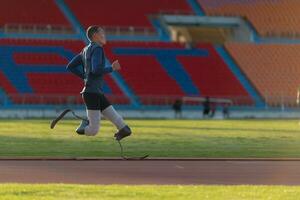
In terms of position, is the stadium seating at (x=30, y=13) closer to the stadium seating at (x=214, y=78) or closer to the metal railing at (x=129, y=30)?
the metal railing at (x=129, y=30)

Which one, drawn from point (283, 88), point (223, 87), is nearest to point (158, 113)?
point (223, 87)

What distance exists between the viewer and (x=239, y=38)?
5456 centimetres

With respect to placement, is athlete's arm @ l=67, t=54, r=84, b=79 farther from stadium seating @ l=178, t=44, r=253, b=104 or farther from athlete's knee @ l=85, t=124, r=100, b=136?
stadium seating @ l=178, t=44, r=253, b=104

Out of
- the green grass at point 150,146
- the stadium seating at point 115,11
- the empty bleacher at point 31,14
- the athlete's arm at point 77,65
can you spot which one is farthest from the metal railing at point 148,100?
the athlete's arm at point 77,65

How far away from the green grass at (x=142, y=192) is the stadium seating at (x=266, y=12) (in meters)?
44.1

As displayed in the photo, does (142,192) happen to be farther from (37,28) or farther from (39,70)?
(37,28)

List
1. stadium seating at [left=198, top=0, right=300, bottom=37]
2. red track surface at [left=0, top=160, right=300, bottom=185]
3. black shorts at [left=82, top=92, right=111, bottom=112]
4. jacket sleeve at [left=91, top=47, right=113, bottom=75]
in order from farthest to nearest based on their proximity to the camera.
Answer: stadium seating at [left=198, top=0, right=300, bottom=37] < red track surface at [left=0, top=160, right=300, bottom=185] < black shorts at [left=82, top=92, right=111, bottom=112] < jacket sleeve at [left=91, top=47, right=113, bottom=75]

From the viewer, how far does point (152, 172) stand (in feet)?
40.0

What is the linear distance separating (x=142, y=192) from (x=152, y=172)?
10.3ft

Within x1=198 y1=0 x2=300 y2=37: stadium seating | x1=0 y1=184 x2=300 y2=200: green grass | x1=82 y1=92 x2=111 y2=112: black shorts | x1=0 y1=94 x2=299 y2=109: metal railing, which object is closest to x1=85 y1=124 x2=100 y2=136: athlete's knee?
x1=82 y1=92 x2=111 y2=112: black shorts

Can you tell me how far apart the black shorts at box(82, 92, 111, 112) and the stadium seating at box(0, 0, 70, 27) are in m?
39.9

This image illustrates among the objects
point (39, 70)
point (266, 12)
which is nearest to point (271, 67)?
point (266, 12)

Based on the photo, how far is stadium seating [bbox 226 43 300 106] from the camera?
51031 mm

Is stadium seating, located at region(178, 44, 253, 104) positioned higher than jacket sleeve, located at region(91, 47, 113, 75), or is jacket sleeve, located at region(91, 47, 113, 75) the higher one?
stadium seating, located at region(178, 44, 253, 104)
